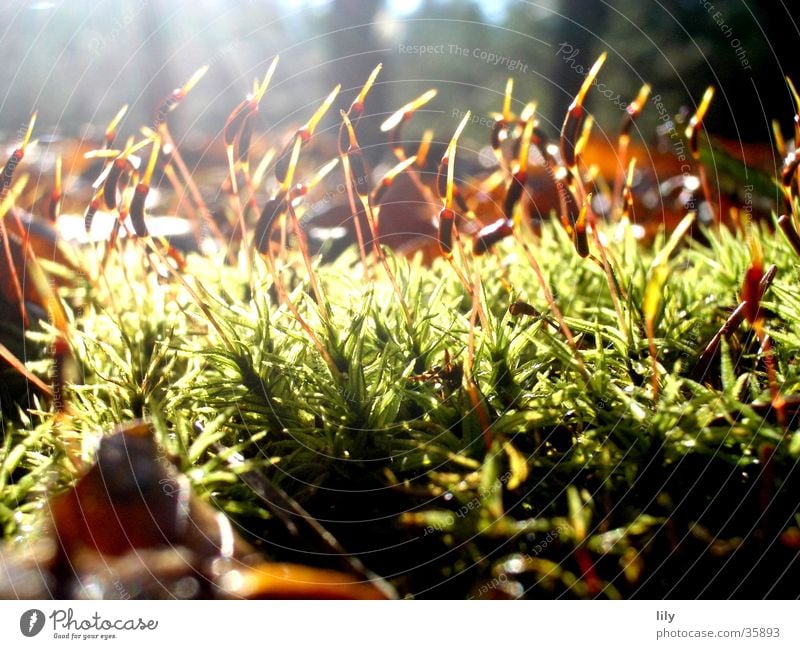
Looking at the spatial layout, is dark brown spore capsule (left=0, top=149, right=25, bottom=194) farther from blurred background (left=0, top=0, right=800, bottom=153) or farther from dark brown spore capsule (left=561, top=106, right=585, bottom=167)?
dark brown spore capsule (left=561, top=106, right=585, bottom=167)

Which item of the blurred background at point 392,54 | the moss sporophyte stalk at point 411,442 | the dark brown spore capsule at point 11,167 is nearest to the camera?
the moss sporophyte stalk at point 411,442

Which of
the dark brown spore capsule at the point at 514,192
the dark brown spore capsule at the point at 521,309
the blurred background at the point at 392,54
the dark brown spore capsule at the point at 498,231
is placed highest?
the blurred background at the point at 392,54

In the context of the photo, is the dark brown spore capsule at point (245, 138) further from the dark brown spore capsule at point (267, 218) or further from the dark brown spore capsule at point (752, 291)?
the dark brown spore capsule at point (752, 291)

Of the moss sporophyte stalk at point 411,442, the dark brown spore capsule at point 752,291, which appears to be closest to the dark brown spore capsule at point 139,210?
the moss sporophyte stalk at point 411,442

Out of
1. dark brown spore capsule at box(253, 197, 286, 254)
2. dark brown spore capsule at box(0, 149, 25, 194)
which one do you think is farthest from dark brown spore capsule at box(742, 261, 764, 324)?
dark brown spore capsule at box(0, 149, 25, 194)
